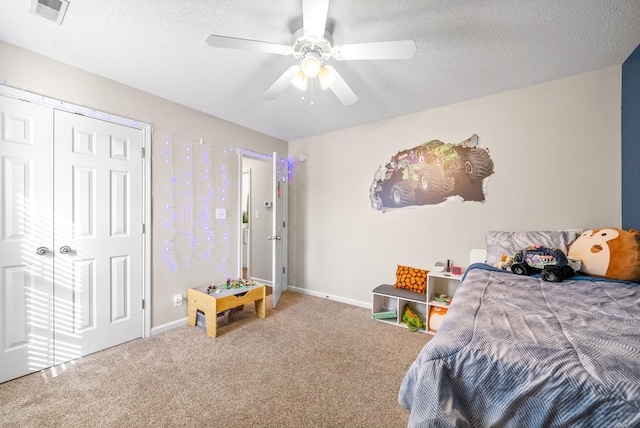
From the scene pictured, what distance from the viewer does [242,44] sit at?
4.78 ft

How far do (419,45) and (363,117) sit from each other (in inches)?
53.0

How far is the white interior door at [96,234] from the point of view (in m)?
2.06

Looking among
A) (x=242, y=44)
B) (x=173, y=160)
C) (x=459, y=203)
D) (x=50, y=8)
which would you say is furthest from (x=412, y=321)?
(x=50, y=8)

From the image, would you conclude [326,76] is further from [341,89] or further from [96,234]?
[96,234]

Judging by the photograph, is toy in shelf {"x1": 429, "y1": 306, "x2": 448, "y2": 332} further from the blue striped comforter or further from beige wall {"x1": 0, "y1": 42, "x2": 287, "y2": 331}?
beige wall {"x1": 0, "y1": 42, "x2": 287, "y2": 331}

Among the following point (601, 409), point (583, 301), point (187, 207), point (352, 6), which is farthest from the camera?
point (187, 207)

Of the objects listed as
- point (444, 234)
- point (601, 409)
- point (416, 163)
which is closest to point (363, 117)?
point (416, 163)

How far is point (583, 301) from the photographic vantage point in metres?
1.35

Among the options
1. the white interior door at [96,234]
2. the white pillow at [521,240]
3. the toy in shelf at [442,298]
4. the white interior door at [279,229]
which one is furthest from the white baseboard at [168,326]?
the white pillow at [521,240]

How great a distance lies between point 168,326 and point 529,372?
298cm

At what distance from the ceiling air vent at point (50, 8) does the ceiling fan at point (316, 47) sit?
924mm

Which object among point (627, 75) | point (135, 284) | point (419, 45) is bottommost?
point (135, 284)

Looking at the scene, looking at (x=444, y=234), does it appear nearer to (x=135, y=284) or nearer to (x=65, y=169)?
(x=135, y=284)

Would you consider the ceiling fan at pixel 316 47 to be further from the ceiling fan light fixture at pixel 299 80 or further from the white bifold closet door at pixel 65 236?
the white bifold closet door at pixel 65 236
